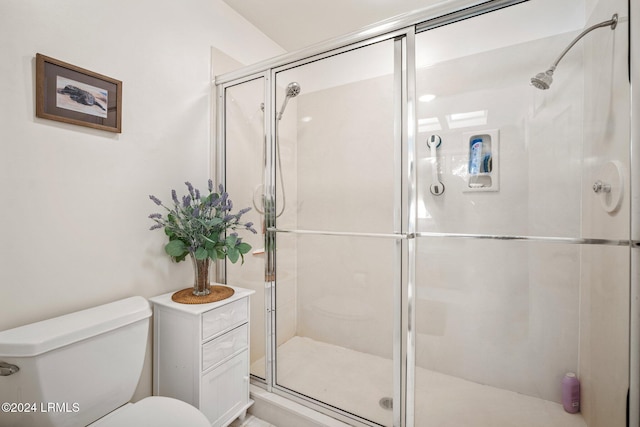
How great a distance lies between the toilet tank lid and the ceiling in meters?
1.92

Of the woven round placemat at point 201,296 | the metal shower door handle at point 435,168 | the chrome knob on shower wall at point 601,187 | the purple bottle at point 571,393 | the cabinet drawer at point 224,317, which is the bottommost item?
the purple bottle at point 571,393

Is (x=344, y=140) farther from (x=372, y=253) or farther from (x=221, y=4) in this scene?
(x=221, y=4)

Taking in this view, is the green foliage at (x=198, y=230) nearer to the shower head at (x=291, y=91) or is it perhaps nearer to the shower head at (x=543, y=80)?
the shower head at (x=291, y=91)

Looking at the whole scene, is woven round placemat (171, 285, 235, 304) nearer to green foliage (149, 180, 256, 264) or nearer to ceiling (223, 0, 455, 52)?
green foliage (149, 180, 256, 264)

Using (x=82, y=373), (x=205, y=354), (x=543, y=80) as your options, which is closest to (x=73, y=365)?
(x=82, y=373)

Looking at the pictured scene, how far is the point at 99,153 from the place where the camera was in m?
1.27

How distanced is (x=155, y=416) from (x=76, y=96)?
4.33 ft

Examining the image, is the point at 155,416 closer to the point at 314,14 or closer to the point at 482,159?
the point at 482,159

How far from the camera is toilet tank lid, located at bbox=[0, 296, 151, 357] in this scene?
0.87m

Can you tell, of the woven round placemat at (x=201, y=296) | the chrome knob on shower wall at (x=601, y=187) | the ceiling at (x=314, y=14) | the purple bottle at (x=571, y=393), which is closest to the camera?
the chrome knob on shower wall at (x=601, y=187)

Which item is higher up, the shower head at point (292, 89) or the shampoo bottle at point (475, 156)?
the shower head at point (292, 89)

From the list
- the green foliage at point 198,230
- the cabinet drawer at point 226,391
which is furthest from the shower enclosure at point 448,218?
the green foliage at point 198,230

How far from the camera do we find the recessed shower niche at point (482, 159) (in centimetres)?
138

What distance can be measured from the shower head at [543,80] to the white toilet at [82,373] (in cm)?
196
